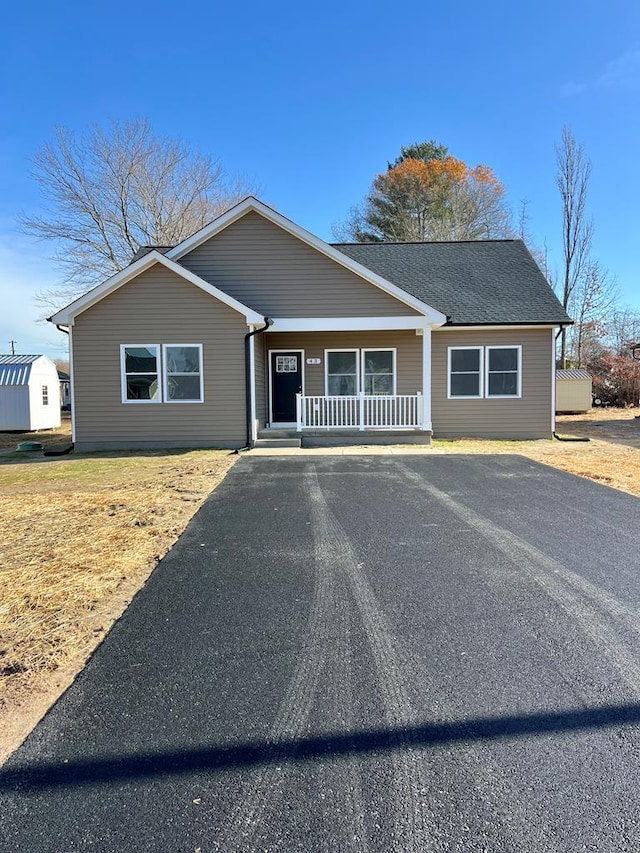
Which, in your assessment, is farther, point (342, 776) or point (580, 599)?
point (580, 599)

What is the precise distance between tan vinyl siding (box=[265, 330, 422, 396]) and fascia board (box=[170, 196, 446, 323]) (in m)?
1.44

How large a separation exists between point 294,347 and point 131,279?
4460 mm

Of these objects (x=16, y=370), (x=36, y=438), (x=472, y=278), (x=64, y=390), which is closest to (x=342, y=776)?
(x=472, y=278)

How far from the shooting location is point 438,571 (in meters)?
4.43

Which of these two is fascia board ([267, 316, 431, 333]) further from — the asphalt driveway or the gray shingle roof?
the asphalt driveway

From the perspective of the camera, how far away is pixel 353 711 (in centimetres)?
255

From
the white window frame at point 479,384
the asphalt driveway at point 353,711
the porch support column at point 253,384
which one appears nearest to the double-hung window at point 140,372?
the porch support column at point 253,384

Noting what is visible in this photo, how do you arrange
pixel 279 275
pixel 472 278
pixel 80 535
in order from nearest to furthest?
1. pixel 80 535
2. pixel 279 275
3. pixel 472 278

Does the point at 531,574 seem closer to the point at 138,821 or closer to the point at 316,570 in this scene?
the point at 316,570

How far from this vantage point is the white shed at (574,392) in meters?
24.2

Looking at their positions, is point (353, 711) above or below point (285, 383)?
below

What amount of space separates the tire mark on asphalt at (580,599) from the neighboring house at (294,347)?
7972 mm

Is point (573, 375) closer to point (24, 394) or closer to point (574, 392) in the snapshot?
point (574, 392)

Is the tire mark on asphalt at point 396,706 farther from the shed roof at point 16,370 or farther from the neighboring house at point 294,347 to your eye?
the shed roof at point 16,370
